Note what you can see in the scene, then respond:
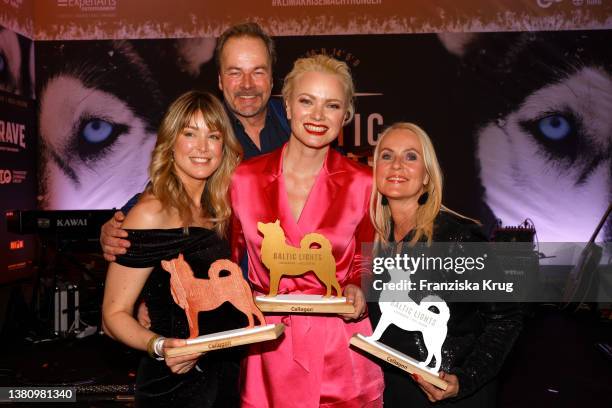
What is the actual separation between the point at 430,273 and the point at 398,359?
0.31m

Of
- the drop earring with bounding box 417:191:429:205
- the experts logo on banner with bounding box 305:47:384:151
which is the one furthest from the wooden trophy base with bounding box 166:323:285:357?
the experts logo on banner with bounding box 305:47:384:151

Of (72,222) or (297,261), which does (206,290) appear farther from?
(72,222)

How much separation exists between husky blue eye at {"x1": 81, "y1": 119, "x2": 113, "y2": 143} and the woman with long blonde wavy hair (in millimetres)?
5720

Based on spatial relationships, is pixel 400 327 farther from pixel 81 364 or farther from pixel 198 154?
pixel 81 364

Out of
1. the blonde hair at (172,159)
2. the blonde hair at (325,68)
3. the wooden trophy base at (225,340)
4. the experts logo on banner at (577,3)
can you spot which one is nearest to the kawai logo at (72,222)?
the blonde hair at (172,159)

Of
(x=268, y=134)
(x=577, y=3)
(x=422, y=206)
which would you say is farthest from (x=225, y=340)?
(x=577, y=3)

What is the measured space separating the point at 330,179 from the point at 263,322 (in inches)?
25.0

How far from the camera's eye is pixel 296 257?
6.43 feet

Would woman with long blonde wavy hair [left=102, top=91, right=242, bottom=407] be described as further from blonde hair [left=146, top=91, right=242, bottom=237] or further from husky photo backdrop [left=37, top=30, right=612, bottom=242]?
husky photo backdrop [left=37, top=30, right=612, bottom=242]

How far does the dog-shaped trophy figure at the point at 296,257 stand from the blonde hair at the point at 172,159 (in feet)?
0.74

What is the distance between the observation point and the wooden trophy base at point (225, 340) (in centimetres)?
174

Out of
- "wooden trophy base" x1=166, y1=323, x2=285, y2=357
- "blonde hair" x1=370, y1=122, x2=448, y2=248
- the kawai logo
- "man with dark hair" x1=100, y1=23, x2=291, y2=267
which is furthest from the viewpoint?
the kawai logo

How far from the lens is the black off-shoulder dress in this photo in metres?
1.91

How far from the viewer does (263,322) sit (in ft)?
6.03
